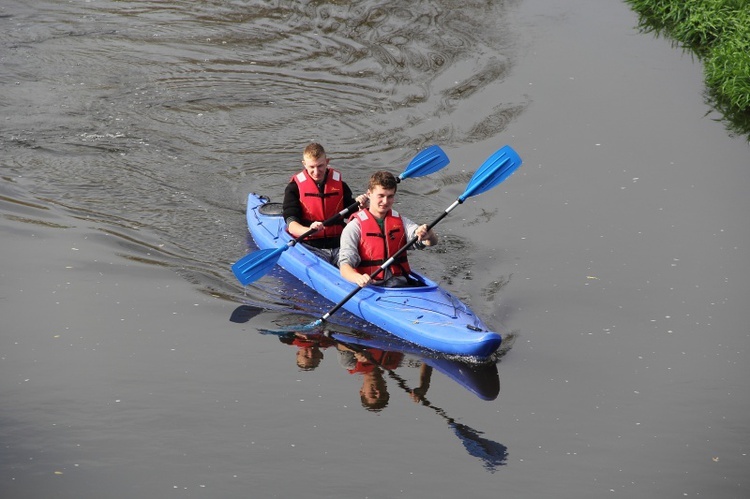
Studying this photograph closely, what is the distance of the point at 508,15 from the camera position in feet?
44.7

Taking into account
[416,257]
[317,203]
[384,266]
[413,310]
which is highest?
[384,266]

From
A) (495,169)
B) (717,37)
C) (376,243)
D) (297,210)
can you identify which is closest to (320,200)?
(297,210)

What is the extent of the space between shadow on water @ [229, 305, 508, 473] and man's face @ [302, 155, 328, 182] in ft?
3.67

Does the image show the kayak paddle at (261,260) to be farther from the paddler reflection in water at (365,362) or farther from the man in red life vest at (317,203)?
the paddler reflection in water at (365,362)

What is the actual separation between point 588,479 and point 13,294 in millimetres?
4152

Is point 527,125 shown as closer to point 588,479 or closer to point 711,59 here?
point 711,59

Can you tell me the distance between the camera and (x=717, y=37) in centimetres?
1216

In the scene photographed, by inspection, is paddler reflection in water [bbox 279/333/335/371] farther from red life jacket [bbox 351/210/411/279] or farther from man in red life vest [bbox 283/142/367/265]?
man in red life vest [bbox 283/142/367/265]

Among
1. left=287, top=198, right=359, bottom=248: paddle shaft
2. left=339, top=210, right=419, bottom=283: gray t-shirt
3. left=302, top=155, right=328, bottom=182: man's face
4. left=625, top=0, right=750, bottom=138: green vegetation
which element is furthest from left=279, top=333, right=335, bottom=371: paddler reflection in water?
left=625, top=0, right=750, bottom=138: green vegetation

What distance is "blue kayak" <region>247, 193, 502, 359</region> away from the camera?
6.70 meters

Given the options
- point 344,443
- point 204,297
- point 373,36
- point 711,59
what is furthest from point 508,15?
point 344,443

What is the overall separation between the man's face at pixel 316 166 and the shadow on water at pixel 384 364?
1120mm

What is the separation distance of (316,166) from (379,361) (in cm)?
170

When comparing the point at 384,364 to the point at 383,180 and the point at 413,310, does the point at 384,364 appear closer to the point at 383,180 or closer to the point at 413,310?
the point at 413,310
